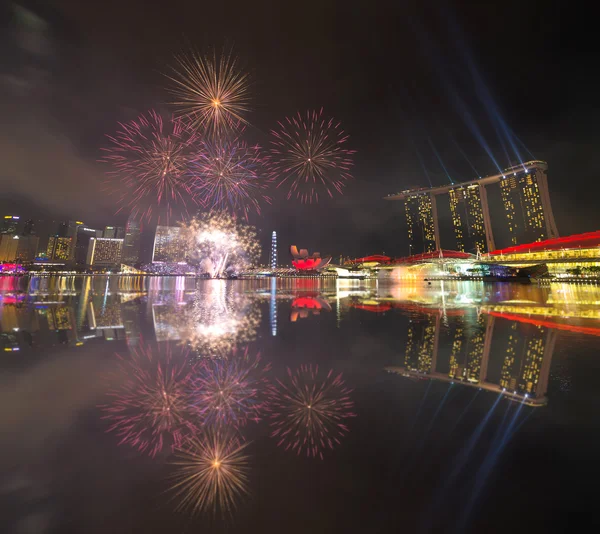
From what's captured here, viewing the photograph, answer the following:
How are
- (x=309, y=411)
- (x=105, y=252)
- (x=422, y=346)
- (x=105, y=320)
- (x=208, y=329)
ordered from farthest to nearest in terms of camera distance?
(x=105, y=252) < (x=105, y=320) < (x=208, y=329) < (x=422, y=346) < (x=309, y=411)

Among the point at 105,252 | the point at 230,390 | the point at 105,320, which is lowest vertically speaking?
the point at 230,390

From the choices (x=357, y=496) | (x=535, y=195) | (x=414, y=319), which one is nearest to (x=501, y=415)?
(x=357, y=496)

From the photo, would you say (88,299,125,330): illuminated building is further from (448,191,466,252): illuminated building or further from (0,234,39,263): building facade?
(0,234,39,263): building facade

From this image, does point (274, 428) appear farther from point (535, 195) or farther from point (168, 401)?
point (535, 195)

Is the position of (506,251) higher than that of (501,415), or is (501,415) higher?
(506,251)

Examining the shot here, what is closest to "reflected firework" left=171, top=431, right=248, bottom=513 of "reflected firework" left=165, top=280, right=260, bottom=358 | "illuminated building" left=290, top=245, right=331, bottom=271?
"reflected firework" left=165, top=280, right=260, bottom=358

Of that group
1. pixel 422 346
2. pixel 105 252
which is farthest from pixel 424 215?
pixel 105 252

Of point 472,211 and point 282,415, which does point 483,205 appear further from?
point 282,415
